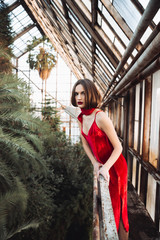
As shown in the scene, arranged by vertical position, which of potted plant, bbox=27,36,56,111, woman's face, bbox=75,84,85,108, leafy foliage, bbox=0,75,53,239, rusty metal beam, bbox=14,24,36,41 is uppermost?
rusty metal beam, bbox=14,24,36,41

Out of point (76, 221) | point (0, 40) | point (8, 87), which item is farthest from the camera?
point (0, 40)

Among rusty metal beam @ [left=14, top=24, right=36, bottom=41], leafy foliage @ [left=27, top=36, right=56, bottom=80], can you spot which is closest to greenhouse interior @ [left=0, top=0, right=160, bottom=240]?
leafy foliage @ [left=27, top=36, right=56, bottom=80]

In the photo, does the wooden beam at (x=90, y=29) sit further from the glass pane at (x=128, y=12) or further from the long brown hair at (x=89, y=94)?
the long brown hair at (x=89, y=94)

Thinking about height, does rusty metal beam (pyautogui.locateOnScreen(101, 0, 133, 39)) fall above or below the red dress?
above

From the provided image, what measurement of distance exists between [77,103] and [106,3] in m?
1.73

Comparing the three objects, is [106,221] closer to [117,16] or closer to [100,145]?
[100,145]

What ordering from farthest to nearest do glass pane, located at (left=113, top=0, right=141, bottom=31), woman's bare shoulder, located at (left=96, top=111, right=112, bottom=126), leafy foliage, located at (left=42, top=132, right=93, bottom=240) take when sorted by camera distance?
1. leafy foliage, located at (left=42, top=132, right=93, bottom=240)
2. glass pane, located at (left=113, top=0, right=141, bottom=31)
3. woman's bare shoulder, located at (left=96, top=111, right=112, bottom=126)

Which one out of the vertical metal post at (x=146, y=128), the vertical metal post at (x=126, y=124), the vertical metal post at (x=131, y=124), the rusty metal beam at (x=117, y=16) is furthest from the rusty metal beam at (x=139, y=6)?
the vertical metal post at (x=126, y=124)

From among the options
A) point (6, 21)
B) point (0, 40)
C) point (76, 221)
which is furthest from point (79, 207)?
point (6, 21)

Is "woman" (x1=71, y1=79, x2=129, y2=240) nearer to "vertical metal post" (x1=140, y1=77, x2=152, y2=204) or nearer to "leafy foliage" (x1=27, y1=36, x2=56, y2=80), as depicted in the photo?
"vertical metal post" (x1=140, y1=77, x2=152, y2=204)

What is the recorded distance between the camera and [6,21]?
926cm

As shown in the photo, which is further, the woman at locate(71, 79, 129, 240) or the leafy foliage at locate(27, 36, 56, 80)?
the leafy foliage at locate(27, 36, 56, 80)

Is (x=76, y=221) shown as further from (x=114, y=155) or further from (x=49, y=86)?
(x=49, y=86)

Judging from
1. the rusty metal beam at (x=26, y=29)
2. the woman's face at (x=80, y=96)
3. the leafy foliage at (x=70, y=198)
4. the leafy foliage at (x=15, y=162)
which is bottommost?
the leafy foliage at (x=70, y=198)
